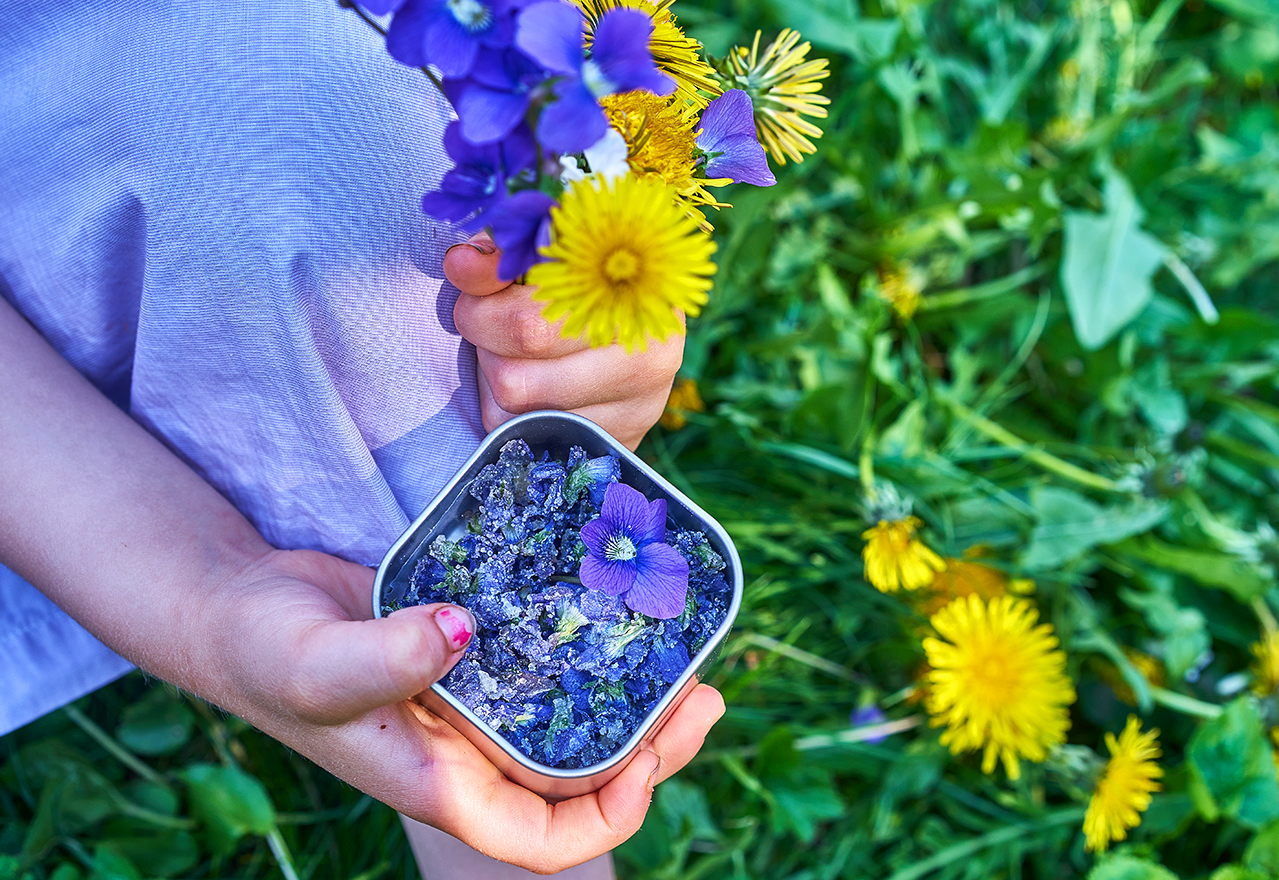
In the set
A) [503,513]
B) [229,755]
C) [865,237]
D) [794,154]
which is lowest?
[229,755]

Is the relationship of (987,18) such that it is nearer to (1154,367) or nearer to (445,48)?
(1154,367)

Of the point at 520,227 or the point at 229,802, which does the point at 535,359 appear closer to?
the point at 520,227

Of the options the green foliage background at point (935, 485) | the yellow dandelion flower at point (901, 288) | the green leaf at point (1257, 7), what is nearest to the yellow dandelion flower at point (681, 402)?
the green foliage background at point (935, 485)

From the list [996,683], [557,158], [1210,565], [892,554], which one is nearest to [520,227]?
[557,158]

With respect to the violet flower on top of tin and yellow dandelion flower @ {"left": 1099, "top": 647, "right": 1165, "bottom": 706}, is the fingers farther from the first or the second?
yellow dandelion flower @ {"left": 1099, "top": 647, "right": 1165, "bottom": 706}

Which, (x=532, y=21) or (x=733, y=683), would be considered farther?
(x=733, y=683)

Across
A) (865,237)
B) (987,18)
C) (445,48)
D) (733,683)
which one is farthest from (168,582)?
(987,18)

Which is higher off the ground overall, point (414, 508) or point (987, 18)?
point (987, 18)
